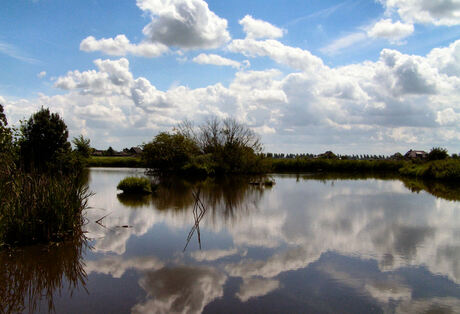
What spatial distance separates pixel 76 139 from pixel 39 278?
3694 cm

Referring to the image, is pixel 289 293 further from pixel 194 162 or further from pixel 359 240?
pixel 194 162

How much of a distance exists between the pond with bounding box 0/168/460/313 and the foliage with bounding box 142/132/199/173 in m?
22.9

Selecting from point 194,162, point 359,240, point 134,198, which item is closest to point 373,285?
point 359,240

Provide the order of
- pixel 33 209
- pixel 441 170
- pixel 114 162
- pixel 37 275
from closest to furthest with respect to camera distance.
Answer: pixel 37 275
pixel 33 209
pixel 441 170
pixel 114 162

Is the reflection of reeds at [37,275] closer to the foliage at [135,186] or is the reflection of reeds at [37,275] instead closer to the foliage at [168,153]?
the foliage at [135,186]

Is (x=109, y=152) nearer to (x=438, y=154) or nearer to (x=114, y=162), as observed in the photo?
(x=114, y=162)

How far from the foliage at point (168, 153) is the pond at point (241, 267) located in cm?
2288

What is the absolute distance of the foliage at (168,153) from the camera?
34.1m

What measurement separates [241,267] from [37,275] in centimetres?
352

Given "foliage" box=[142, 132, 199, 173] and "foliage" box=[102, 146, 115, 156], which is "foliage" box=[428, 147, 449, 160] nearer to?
"foliage" box=[142, 132, 199, 173]

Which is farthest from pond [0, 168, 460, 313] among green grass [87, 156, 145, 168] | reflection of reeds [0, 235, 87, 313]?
green grass [87, 156, 145, 168]

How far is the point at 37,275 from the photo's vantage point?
5.72 metres

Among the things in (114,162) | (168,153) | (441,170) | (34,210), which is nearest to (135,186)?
(34,210)

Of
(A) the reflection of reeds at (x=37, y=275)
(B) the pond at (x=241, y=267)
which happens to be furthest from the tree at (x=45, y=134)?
(A) the reflection of reeds at (x=37, y=275)
